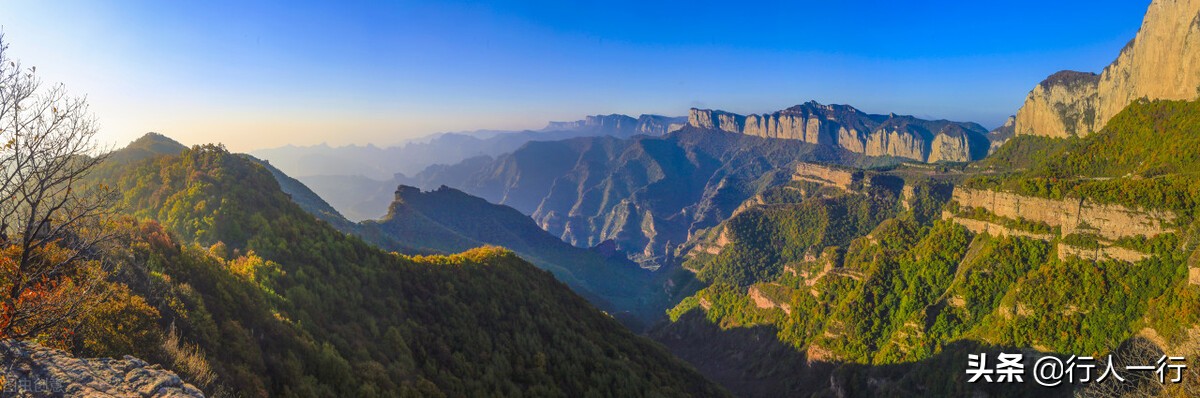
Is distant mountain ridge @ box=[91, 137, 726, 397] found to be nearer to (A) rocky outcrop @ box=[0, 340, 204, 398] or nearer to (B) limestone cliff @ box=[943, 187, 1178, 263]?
(A) rocky outcrop @ box=[0, 340, 204, 398]

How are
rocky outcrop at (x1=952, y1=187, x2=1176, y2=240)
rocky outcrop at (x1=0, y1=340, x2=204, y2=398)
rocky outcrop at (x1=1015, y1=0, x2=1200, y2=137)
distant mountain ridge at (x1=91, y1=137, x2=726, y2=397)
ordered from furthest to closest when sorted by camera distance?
rocky outcrop at (x1=1015, y1=0, x2=1200, y2=137)
rocky outcrop at (x1=952, y1=187, x2=1176, y2=240)
distant mountain ridge at (x1=91, y1=137, x2=726, y2=397)
rocky outcrop at (x1=0, y1=340, x2=204, y2=398)

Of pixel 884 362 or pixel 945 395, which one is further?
pixel 884 362

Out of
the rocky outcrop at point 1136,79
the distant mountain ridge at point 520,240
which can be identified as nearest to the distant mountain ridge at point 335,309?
the rocky outcrop at point 1136,79

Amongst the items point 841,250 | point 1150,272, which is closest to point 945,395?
point 1150,272

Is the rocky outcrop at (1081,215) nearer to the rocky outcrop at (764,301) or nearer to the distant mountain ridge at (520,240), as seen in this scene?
the rocky outcrop at (764,301)

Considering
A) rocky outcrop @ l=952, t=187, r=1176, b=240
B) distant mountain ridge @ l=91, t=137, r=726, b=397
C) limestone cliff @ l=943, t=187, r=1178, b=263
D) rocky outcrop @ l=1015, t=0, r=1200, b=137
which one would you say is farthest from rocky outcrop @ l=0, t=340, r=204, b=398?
rocky outcrop @ l=1015, t=0, r=1200, b=137

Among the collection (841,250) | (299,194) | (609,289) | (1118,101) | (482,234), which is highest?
(1118,101)

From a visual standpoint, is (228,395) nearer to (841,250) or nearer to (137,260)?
(137,260)
